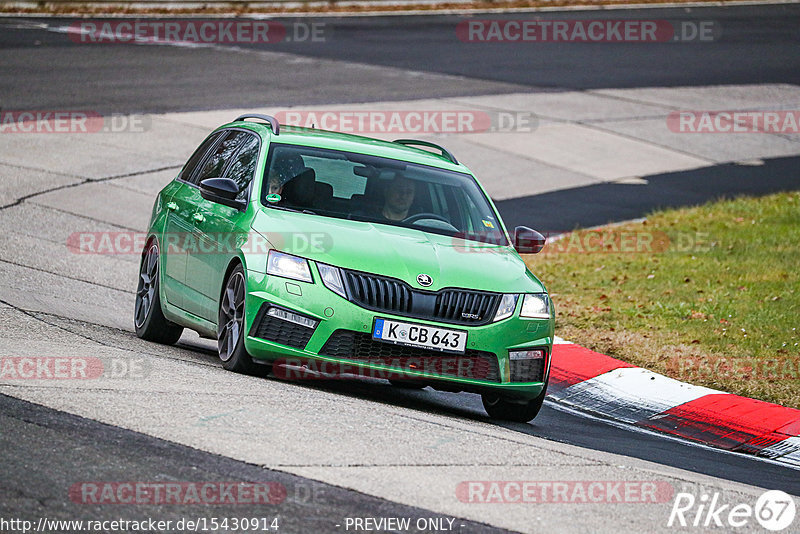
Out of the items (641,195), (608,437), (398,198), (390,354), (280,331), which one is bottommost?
(641,195)

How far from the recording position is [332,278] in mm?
7504

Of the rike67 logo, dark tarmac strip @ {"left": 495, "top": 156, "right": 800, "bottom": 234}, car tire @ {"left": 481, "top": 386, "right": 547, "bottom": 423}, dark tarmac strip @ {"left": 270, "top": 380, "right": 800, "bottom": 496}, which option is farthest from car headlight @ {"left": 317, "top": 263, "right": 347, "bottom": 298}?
dark tarmac strip @ {"left": 495, "top": 156, "right": 800, "bottom": 234}

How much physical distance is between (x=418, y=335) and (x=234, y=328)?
1.24m

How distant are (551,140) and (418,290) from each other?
1390 centimetres

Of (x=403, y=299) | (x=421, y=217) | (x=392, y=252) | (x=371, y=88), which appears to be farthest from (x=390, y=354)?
(x=371, y=88)

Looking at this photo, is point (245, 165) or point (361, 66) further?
point (361, 66)

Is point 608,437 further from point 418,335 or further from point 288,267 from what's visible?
Answer: point 288,267

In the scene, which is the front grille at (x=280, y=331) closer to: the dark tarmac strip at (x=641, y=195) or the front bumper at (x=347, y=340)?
the front bumper at (x=347, y=340)

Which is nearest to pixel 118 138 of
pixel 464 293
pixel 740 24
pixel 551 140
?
pixel 551 140

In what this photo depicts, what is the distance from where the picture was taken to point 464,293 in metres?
7.67

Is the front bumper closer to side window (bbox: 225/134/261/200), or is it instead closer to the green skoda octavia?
the green skoda octavia

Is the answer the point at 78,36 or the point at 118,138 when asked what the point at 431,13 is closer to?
the point at 78,36

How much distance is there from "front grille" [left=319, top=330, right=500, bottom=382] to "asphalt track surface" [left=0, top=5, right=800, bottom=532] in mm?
326

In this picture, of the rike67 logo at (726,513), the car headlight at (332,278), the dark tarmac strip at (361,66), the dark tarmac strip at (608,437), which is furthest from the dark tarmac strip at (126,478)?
the dark tarmac strip at (361,66)
